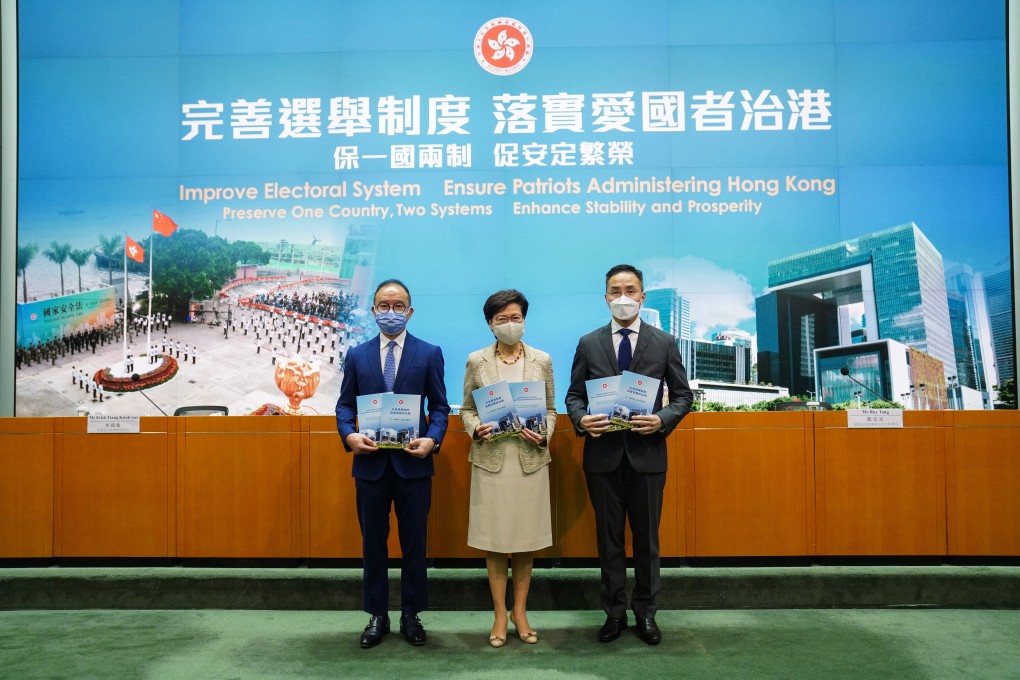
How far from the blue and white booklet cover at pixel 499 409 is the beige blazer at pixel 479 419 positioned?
8cm

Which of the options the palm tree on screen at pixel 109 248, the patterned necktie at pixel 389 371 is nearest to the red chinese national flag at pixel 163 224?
the palm tree on screen at pixel 109 248

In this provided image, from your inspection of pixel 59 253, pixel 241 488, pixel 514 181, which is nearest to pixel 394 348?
pixel 241 488

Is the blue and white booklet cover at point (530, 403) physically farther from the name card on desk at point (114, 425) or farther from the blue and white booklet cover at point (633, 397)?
the name card on desk at point (114, 425)

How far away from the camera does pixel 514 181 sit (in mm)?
5070

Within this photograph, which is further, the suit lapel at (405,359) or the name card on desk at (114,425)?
the name card on desk at (114,425)

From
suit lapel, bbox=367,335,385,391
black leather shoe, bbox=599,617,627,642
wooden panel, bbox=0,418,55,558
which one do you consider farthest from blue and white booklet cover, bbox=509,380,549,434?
wooden panel, bbox=0,418,55,558

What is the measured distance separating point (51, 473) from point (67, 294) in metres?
2.29

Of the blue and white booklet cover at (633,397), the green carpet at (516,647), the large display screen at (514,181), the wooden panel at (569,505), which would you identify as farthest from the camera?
the large display screen at (514,181)

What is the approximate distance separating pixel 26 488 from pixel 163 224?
238cm

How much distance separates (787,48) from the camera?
506 cm

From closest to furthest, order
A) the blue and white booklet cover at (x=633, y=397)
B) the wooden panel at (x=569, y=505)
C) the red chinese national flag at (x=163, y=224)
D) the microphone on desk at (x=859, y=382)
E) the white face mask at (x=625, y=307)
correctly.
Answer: the blue and white booklet cover at (x=633, y=397) < the white face mask at (x=625, y=307) < the wooden panel at (x=569, y=505) < the microphone on desk at (x=859, y=382) < the red chinese national flag at (x=163, y=224)

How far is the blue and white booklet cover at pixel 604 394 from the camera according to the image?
105 inches

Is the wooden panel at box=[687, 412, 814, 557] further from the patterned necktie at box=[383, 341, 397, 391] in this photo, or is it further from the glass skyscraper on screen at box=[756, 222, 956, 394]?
the glass skyscraper on screen at box=[756, 222, 956, 394]

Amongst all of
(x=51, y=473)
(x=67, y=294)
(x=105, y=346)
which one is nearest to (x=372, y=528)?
(x=51, y=473)
